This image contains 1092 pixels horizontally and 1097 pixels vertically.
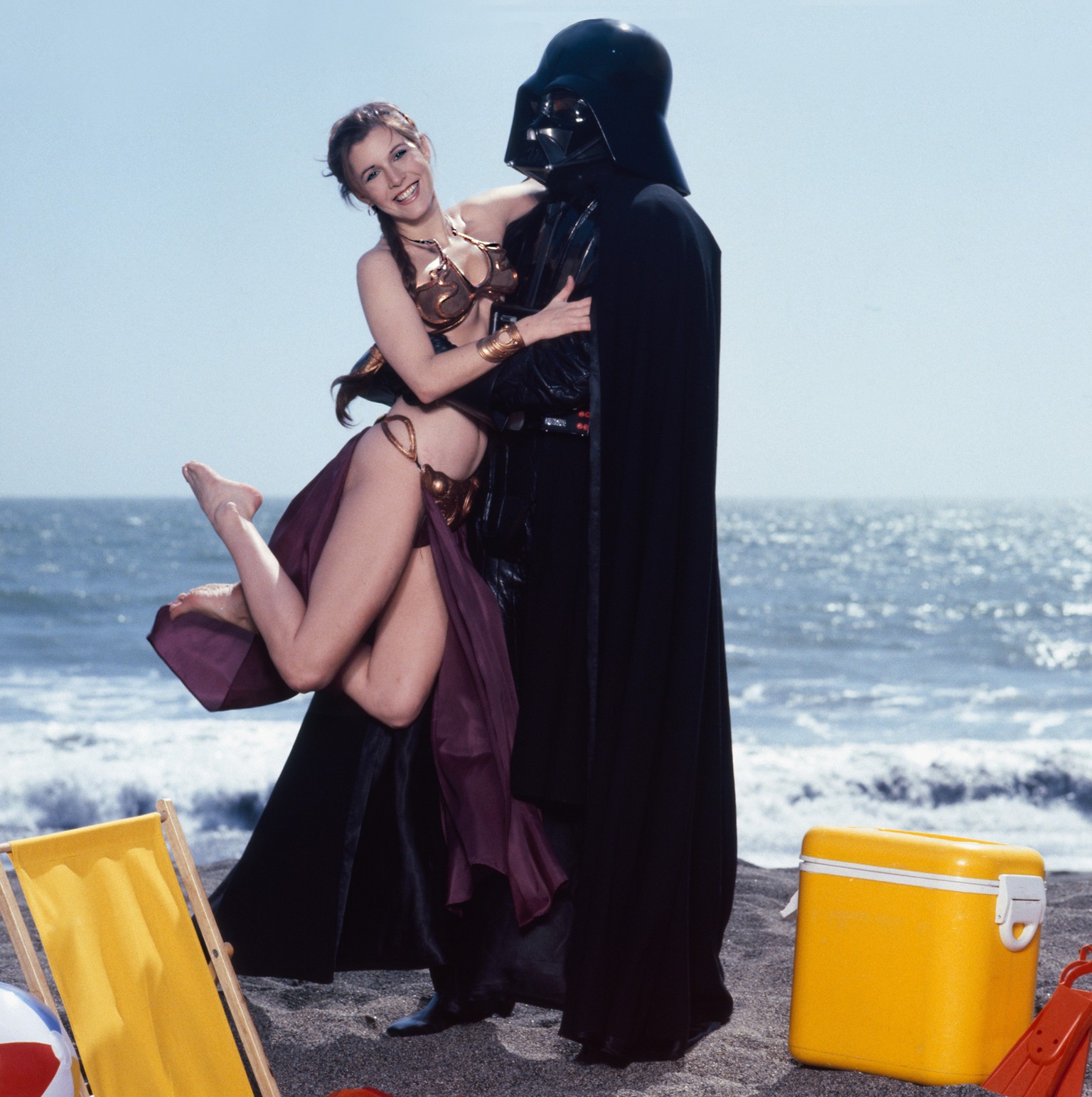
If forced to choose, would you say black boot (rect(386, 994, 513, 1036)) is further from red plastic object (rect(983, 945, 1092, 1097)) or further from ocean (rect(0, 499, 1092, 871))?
ocean (rect(0, 499, 1092, 871))

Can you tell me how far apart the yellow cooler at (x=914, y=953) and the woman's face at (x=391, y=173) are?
5.70ft

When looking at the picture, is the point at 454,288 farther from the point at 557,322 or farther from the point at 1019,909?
the point at 1019,909

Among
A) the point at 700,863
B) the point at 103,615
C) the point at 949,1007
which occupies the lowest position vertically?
the point at 103,615

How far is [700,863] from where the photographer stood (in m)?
2.81

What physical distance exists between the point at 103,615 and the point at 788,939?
17099mm

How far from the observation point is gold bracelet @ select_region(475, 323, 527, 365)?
272 cm

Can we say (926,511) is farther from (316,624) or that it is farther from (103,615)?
(316,624)

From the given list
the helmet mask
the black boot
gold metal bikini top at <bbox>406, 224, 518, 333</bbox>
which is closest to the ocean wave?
the black boot

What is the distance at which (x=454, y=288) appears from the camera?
2.86 meters

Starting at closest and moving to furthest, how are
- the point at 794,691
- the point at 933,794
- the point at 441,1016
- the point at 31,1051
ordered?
the point at 31,1051 < the point at 441,1016 < the point at 933,794 < the point at 794,691

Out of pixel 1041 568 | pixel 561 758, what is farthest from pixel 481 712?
pixel 1041 568

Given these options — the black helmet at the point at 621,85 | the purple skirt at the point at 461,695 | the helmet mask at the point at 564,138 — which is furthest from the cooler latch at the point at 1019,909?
the helmet mask at the point at 564,138

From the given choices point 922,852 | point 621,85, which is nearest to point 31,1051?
point 922,852

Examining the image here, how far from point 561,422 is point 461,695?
2.28ft
